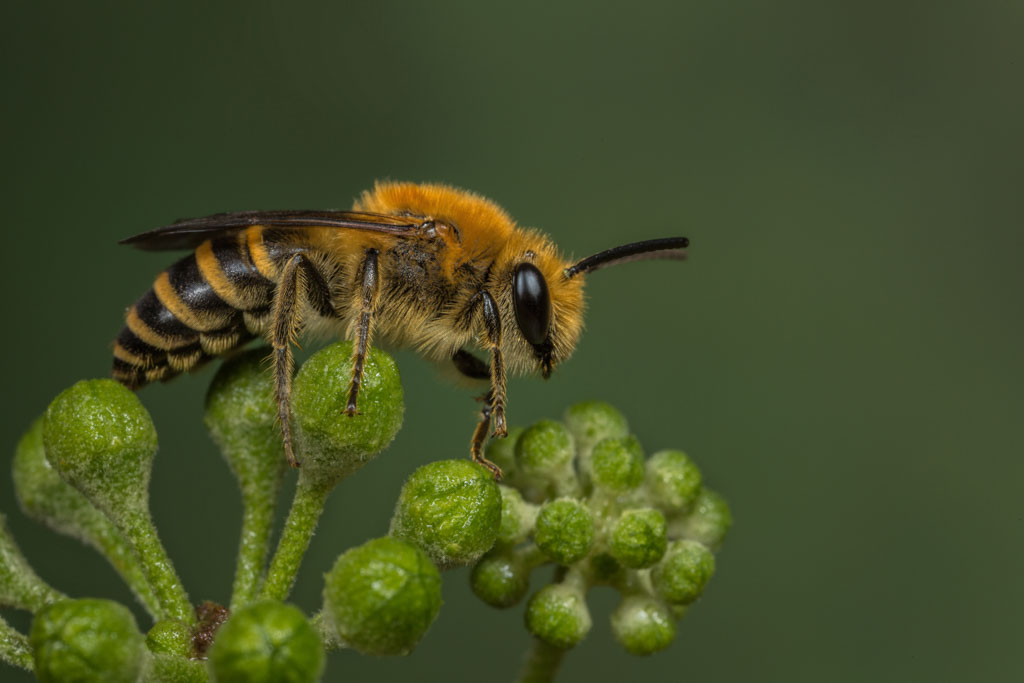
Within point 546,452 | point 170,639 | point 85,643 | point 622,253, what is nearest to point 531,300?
point 622,253

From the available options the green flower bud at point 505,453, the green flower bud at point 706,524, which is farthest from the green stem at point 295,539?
the green flower bud at point 706,524

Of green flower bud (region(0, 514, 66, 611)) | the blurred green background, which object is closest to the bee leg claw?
green flower bud (region(0, 514, 66, 611))

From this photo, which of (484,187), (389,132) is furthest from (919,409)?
(389,132)

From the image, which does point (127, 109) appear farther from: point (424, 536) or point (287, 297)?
point (424, 536)

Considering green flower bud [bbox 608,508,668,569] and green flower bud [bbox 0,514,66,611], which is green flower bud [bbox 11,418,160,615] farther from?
green flower bud [bbox 608,508,668,569]

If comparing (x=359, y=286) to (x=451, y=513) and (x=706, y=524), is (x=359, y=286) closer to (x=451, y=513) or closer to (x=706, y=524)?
(x=451, y=513)

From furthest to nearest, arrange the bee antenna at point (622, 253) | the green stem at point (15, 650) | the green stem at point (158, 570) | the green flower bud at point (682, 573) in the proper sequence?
the bee antenna at point (622, 253), the green flower bud at point (682, 573), the green stem at point (158, 570), the green stem at point (15, 650)

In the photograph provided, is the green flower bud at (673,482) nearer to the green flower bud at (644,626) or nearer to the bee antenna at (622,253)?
the green flower bud at (644,626)
